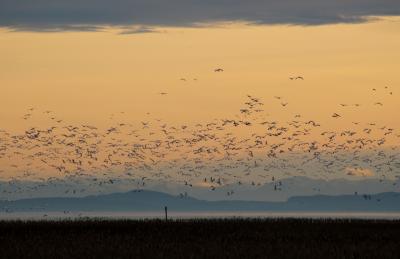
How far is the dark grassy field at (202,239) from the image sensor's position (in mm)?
43031

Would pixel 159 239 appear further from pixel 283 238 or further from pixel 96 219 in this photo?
pixel 96 219

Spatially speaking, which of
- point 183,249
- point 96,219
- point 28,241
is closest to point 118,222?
point 96,219

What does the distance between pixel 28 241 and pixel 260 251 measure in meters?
12.3

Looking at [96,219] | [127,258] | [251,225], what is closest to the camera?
[127,258]

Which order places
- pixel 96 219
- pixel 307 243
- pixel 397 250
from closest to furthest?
1. pixel 397 250
2. pixel 307 243
3. pixel 96 219

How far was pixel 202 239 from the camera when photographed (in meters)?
50.8

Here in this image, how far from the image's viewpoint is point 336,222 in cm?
6106

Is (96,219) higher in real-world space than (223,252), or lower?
higher

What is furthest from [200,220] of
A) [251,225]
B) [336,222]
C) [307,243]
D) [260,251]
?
[260,251]

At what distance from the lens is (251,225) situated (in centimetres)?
5931

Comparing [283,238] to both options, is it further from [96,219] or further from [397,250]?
[96,219]

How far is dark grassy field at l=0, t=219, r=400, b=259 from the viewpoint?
43031 mm

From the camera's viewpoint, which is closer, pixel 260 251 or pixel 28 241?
pixel 260 251

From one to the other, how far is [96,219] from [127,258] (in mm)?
22612
